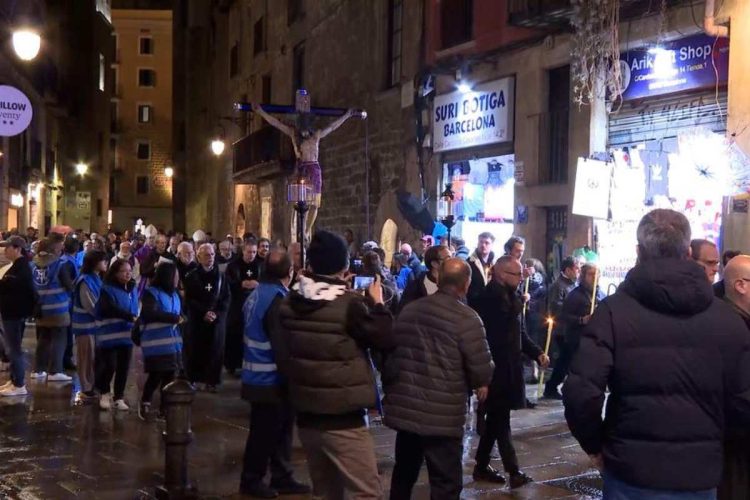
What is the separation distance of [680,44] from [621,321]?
9.02 metres

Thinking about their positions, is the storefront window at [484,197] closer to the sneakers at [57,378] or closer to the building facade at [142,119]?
the sneakers at [57,378]

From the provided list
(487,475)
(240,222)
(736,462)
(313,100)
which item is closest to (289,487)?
(487,475)

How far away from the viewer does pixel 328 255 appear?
191 inches

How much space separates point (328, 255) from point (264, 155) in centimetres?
2123

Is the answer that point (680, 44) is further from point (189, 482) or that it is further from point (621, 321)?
point (621, 321)

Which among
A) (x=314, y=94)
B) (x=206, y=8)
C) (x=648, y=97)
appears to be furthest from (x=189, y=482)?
(x=206, y=8)

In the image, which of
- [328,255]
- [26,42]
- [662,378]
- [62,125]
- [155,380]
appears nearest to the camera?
[662,378]

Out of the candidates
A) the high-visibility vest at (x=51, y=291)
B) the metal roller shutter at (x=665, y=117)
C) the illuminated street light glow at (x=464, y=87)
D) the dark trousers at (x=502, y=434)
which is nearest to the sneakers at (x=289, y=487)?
the dark trousers at (x=502, y=434)

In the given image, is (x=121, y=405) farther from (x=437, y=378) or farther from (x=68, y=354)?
(x=437, y=378)

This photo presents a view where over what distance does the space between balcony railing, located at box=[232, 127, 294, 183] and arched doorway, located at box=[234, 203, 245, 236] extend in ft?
13.1

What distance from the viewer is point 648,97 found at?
39.3 ft

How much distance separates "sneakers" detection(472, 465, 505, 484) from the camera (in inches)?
266

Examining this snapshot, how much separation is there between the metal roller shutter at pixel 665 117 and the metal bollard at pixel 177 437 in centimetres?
766

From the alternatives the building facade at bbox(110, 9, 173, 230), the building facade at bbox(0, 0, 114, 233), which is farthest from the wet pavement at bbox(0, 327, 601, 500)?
the building facade at bbox(110, 9, 173, 230)
